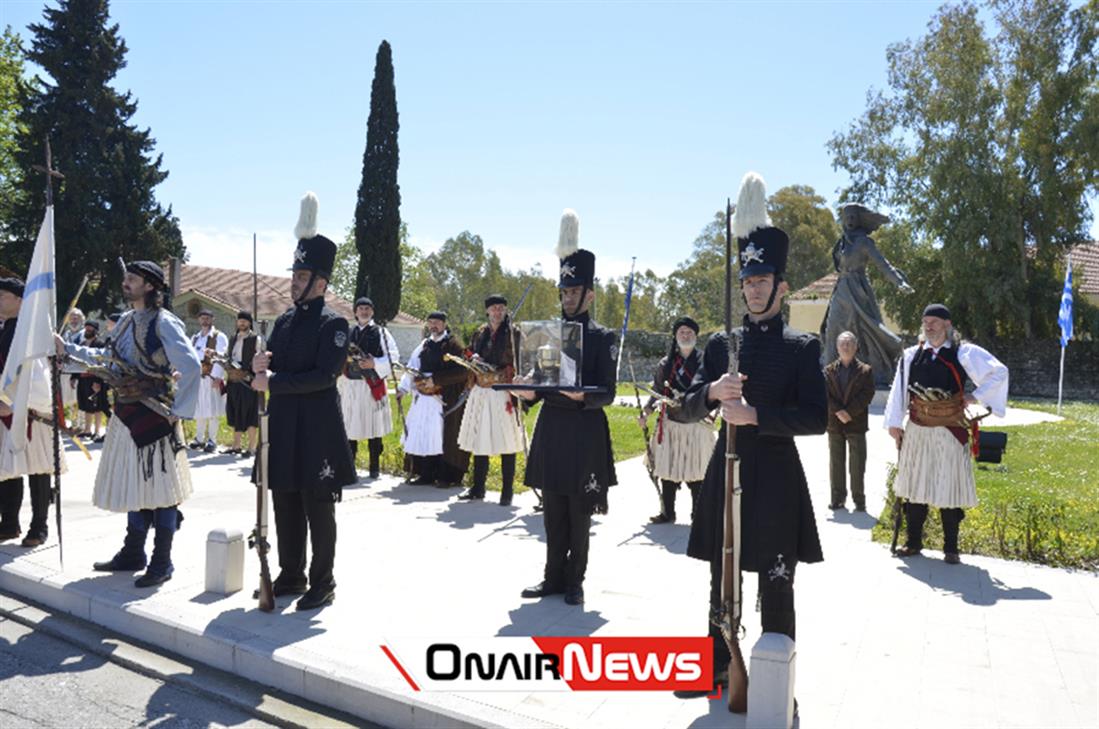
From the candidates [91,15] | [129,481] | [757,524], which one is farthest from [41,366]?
[91,15]

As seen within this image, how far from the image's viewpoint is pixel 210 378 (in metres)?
12.9

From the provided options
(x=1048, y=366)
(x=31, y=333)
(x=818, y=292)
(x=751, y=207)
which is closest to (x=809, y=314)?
(x=818, y=292)

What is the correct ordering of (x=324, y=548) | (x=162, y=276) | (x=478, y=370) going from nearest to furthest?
1. (x=324, y=548)
2. (x=162, y=276)
3. (x=478, y=370)

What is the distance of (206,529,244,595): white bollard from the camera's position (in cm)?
575

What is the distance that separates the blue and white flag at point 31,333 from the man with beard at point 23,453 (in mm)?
278

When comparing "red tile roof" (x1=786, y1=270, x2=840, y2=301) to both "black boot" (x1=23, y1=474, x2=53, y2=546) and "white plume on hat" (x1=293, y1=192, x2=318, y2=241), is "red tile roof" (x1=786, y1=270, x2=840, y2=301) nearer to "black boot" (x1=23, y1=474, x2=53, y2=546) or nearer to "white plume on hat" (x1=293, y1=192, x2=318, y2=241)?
"white plume on hat" (x1=293, y1=192, x2=318, y2=241)

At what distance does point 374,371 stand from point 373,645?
6021 mm

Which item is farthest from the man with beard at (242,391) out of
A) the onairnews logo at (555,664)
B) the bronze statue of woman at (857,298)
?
the bronze statue of woman at (857,298)

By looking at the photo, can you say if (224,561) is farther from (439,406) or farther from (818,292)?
(818,292)

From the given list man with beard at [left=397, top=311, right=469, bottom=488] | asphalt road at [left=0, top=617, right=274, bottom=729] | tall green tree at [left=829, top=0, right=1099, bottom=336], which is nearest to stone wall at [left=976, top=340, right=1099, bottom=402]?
tall green tree at [left=829, top=0, right=1099, bottom=336]

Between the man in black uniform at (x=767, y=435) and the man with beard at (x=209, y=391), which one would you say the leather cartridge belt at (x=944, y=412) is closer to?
the man in black uniform at (x=767, y=435)

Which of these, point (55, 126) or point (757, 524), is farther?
point (55, 126)

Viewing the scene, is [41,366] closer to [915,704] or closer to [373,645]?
[373,645]

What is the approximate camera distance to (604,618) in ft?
17.7
